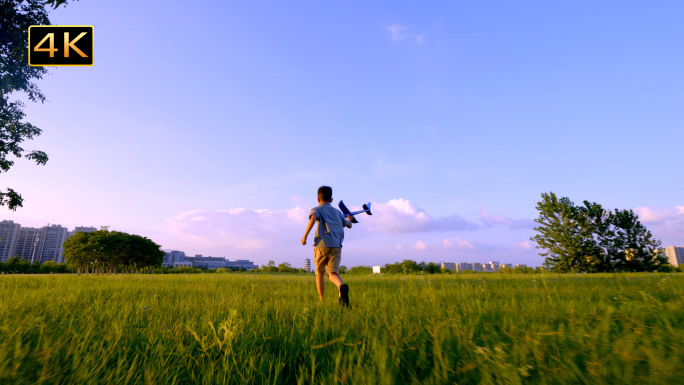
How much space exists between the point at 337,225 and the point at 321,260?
2.58 feet

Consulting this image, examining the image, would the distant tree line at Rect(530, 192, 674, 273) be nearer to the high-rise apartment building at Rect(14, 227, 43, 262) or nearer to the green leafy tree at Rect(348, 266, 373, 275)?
the green leafy tree at Rect(348, 266, 373, 275)

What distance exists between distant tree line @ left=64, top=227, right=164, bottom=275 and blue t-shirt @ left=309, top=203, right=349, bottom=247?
5116 centimetres

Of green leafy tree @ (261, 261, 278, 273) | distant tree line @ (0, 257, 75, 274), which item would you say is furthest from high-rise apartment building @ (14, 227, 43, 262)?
green leafy tree @ (261, 261, 278, 273)

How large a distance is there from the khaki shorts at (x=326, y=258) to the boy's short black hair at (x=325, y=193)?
3.63ft

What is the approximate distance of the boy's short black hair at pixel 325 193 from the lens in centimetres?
684

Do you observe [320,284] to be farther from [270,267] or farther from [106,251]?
[106,251]

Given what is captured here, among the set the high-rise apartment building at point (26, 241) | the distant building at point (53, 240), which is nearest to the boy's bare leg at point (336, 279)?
the high-rise apartment building at point (26, 241)

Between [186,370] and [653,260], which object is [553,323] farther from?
[653,260]

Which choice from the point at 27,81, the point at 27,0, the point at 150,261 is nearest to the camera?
the point at 27,0

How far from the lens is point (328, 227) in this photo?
636cm

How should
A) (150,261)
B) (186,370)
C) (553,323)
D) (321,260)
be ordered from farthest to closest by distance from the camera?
(150,261) < (321,260) < (553,323) < (186,370)

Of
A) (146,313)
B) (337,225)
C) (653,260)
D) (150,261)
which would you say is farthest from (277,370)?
(150,261)

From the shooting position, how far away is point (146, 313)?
4082 mm

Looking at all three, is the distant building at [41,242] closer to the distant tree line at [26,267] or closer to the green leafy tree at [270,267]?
the distant tree line at [26,267]
